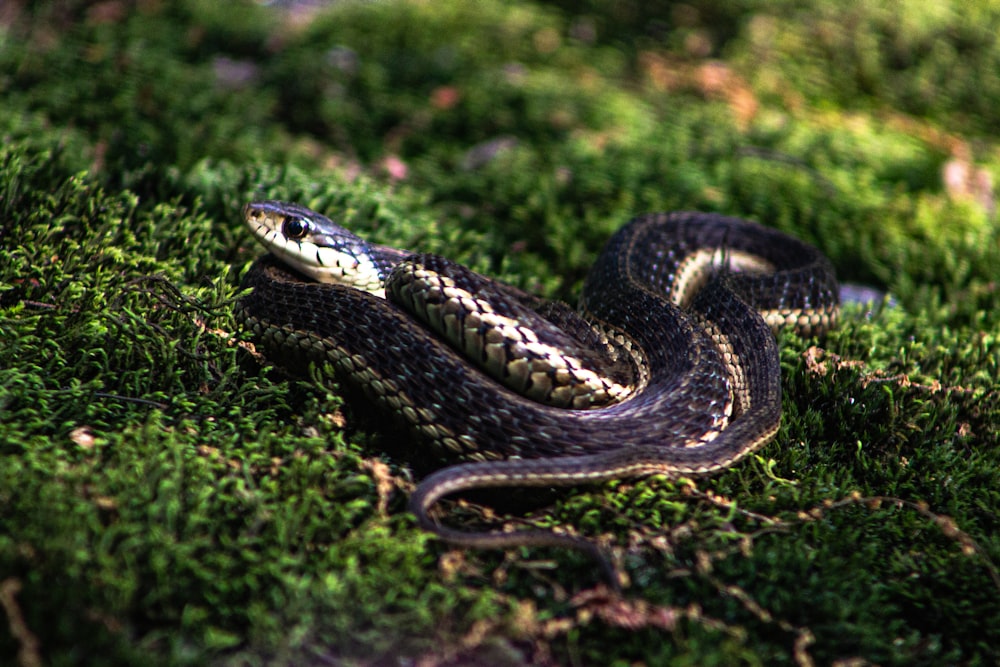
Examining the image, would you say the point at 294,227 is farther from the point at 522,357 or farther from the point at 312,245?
the point at 522,357

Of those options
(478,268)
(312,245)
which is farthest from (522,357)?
(478,268)

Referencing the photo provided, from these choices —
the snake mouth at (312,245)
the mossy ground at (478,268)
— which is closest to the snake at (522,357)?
the snake mouth at (312,245)

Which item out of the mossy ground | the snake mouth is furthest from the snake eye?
the mossy ground

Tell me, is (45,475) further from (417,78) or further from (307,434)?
(417,78)

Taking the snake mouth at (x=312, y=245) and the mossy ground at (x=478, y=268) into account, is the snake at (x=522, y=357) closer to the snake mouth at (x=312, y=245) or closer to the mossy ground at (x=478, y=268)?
the snake mouth at (x=312, y=245)

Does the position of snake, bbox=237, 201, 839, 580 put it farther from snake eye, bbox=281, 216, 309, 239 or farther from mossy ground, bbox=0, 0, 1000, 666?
mossy ground, bbox=0, 0, 1000, 666

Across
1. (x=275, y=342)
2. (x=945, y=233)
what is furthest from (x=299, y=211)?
(x=945, y=233)
